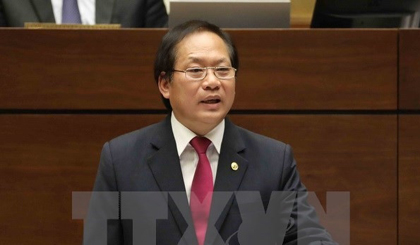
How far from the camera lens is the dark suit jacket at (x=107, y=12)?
174 centimetres

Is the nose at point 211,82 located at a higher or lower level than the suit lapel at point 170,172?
higher

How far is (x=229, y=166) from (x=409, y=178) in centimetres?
49

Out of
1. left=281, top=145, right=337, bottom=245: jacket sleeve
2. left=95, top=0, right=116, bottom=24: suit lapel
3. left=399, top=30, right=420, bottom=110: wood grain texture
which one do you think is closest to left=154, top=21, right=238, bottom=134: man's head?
left=281, top=145, right=337, bottom=245: jacket sleeve

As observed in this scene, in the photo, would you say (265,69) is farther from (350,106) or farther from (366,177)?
(366,177)

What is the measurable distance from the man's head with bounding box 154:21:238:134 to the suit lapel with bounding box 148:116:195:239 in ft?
0.13

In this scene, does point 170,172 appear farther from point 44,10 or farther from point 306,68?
point 44,10

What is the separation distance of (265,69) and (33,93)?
0.44 m

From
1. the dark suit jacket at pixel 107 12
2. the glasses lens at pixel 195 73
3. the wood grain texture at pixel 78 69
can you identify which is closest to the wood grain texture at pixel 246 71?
the wood grain texture at pixel 78 69

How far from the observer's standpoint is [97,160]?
4.91 ft

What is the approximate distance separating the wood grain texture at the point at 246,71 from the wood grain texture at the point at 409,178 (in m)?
0.05

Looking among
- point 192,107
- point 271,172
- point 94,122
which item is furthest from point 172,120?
point 94,122

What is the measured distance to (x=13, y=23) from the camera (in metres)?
1.74

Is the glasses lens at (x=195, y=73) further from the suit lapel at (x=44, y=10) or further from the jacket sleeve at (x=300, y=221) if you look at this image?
the suit lapel at (x=44, y=10)

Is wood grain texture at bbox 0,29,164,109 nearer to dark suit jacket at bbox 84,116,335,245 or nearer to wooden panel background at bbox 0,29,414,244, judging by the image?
wooden panel background at bbox 0,29,414,244
